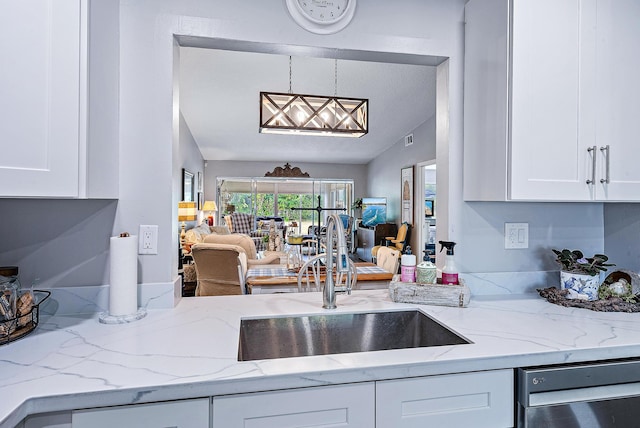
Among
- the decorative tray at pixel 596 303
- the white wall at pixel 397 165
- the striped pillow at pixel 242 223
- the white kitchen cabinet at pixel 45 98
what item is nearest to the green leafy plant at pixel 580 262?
the decorative tray at pixel 596 303

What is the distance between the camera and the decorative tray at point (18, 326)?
1.08 meters

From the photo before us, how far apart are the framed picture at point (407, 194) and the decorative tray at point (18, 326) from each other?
257 inches

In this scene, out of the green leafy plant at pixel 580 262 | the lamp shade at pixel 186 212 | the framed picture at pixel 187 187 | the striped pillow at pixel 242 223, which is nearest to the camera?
the green leafy plant at pixel 580 262

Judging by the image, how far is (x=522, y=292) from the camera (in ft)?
5.69

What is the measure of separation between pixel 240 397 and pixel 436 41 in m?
1.66

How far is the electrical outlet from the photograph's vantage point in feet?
4.73

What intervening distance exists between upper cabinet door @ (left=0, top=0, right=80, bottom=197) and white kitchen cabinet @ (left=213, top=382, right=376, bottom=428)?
775 mm

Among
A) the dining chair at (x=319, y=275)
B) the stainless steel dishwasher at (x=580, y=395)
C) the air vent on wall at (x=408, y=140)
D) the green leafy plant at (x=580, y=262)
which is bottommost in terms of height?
the stainless steel dishwasher at (x=580, y=395)

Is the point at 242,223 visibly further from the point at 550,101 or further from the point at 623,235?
the point at 550,101

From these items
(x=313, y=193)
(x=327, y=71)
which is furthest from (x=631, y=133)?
(x=313, y=193)

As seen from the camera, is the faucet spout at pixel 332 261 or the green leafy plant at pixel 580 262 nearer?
the faucet spout at pixel 332 261

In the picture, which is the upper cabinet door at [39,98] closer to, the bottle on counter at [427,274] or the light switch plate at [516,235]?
the bottle on counter at [427,274]

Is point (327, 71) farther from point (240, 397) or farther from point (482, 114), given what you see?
point (240, 397)

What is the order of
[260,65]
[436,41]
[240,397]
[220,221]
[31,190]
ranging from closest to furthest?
[240,397]
[31,190]
[436,41]
[260,65]
[220,221]
